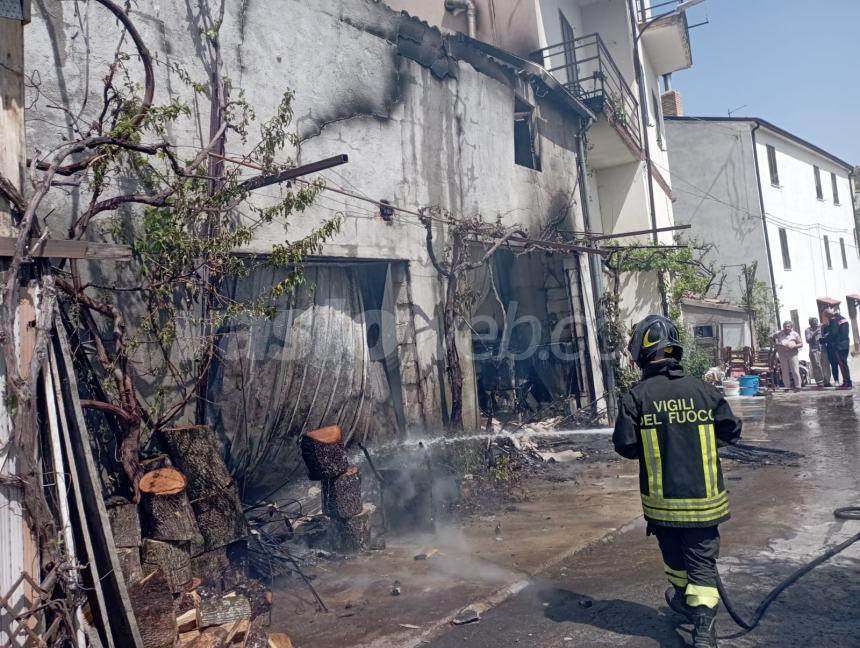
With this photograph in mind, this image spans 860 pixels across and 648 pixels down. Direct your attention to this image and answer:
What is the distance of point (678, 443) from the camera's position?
3.65 m

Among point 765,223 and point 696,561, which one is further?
point 765,223

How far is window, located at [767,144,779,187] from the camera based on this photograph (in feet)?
79.5

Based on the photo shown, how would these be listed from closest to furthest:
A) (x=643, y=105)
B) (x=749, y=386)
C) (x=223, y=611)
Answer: (x=223, y=611) → (x=749, y=386) → (x=643, y=105)

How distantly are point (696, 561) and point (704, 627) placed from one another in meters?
0.32

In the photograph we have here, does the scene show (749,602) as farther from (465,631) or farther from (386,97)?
(386,97)

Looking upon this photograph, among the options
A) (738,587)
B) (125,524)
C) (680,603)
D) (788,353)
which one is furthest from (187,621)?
(788,353)

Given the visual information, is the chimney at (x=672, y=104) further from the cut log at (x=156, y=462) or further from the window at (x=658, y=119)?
the cut log at (x=156, y=462)

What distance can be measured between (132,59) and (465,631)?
16.9 feet

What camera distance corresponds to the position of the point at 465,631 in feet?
13.3

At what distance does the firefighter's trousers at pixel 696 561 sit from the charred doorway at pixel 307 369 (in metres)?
3.30

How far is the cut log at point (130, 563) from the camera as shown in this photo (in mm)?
3896

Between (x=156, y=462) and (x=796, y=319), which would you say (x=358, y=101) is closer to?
(x=156, y=462)

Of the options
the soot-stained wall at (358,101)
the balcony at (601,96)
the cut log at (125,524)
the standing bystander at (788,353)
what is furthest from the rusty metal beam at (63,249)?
the standing bystander at (788,353)

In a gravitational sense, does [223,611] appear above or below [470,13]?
below
